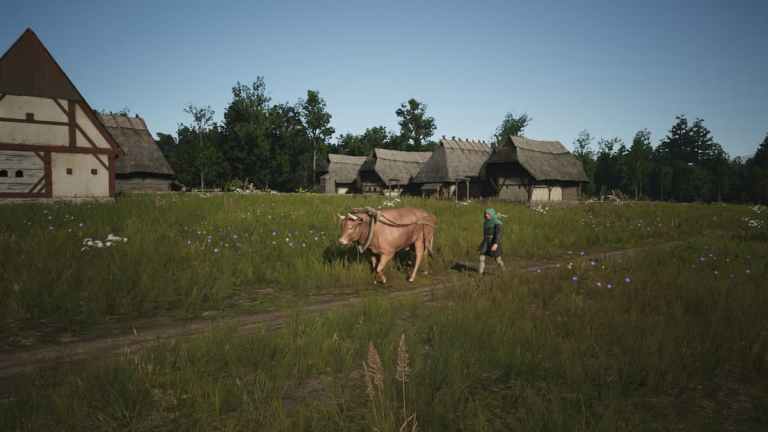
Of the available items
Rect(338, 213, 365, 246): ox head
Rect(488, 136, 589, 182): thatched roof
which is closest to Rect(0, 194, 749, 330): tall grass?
Rect(338, 213, 365, 246): ox head

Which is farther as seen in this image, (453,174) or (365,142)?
(365,142)

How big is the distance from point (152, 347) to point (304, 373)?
5.66ft

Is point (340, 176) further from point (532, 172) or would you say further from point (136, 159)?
point (532, 172)

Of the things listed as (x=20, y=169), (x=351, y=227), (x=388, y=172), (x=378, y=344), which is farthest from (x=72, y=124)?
(x=388, y=172)

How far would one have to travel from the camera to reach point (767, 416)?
3.08 meters

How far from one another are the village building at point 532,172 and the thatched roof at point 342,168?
1004 inches

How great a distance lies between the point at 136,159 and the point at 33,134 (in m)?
16.6

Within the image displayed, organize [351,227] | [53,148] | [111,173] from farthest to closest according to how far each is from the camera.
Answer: [111,173]
[53,148]
[351,227]

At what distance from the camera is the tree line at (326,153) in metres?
52.0

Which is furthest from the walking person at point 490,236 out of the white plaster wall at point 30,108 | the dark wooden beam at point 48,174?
the white plaster wall at point 30,108

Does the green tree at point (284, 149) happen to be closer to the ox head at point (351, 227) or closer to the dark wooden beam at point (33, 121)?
the dark wooden beam at point (33, 121)

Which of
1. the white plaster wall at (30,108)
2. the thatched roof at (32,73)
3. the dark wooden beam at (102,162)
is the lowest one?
the dark wooden beam at (102,162)

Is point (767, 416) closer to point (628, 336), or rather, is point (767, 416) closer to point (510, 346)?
point (628, 336)

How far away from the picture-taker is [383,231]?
25.7 ft
